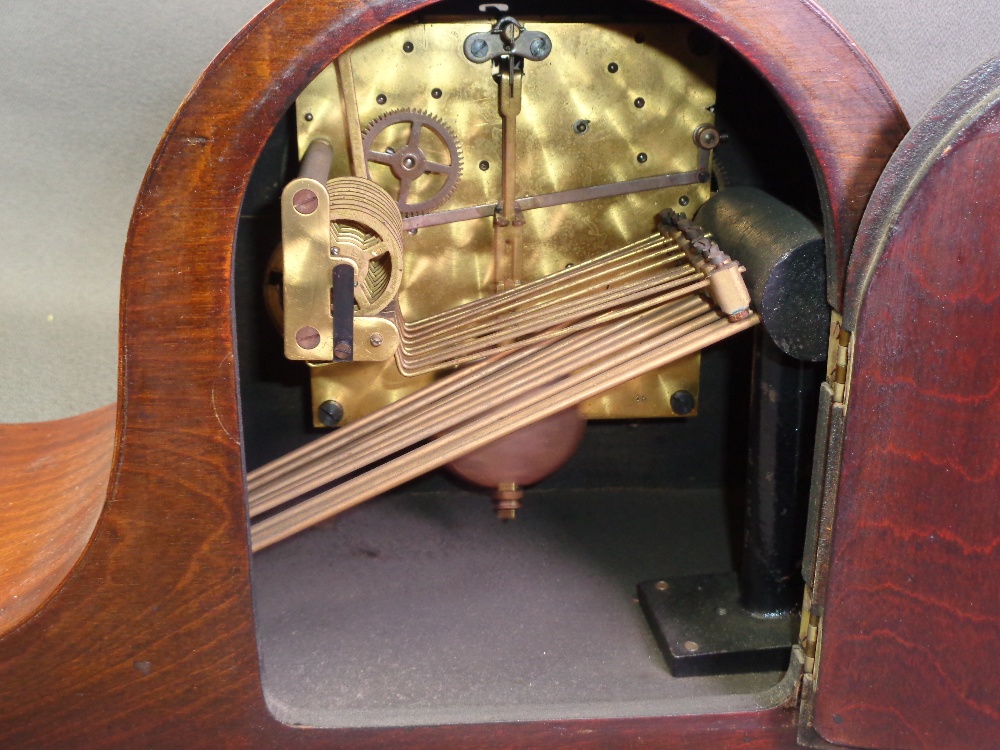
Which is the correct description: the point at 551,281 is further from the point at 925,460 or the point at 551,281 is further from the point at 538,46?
the point at 925,460

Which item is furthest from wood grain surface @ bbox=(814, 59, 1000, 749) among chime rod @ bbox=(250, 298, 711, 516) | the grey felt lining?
chime rod @ bbox=(250, 298, 711, 516)

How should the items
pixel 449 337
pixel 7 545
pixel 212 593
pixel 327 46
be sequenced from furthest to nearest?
1. pixel 449 337
2. pixel 7 545
3. pixel 212 593
4. pixel 327 46

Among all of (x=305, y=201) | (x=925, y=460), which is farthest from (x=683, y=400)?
(x=305, y=201)

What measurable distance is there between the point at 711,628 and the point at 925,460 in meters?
0.41

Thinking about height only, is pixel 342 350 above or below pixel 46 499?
above

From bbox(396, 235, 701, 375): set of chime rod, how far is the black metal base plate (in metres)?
0.37

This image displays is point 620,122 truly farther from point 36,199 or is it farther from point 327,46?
point 36,199

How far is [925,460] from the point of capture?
1.04 metres

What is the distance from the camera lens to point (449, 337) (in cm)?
138

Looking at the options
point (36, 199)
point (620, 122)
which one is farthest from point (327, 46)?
point (36, 199)

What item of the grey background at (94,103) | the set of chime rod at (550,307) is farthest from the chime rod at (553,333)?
the grey background at (94,103)

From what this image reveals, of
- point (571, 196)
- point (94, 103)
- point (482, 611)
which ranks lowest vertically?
point (482, 611)

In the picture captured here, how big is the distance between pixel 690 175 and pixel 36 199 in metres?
1.15

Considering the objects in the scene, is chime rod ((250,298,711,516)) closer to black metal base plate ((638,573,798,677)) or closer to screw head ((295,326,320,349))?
screw head ((295,326,320,349))
